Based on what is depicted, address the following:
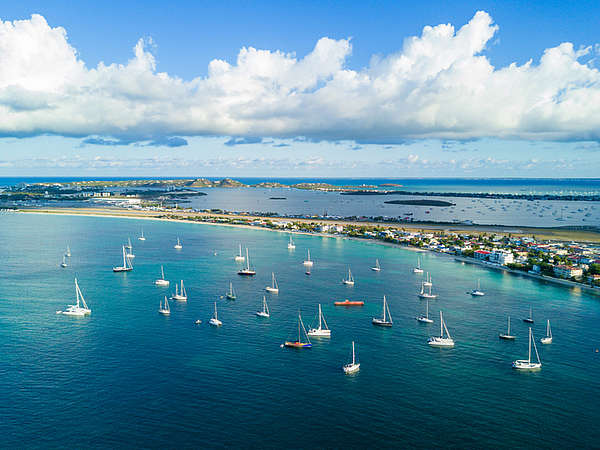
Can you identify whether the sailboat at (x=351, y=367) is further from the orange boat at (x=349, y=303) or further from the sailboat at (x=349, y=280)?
the sailboat at (x=349, y=280)

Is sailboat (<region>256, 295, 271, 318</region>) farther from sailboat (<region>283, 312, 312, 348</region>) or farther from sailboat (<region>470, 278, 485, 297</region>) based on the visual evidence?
sailboat (<region>470, 278, 485, 297</region>)

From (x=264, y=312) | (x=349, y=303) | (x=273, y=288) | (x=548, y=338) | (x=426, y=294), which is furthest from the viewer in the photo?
(x=273, y=288)

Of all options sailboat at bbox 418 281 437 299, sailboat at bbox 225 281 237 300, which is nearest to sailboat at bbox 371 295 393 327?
sailboat at bbox 418 281 437 299

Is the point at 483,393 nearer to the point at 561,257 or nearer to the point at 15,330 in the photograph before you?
the point at 15,330

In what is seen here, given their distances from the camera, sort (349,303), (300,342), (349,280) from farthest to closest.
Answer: (349,280) → (349,303) → (300,342)

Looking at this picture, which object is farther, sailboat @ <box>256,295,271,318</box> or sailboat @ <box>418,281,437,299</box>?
sailboat @ <box>418,281,437,299</box>

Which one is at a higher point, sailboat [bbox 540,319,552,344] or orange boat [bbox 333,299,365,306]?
orange boat [bbox 333,299,365,306]

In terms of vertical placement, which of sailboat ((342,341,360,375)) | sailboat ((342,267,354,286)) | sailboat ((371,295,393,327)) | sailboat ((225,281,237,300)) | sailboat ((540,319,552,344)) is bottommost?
sailboat ((540,319,552,344))

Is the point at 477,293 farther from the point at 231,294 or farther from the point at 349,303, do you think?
the point at 231,294

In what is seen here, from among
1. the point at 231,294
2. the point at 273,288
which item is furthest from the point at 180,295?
the point at 273,288
